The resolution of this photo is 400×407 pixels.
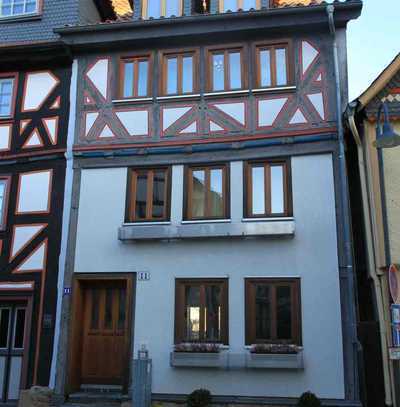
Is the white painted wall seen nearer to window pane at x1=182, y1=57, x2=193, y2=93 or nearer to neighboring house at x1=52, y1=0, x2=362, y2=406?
neighboring house at x1=52, y1=0, x2=362, y2=406

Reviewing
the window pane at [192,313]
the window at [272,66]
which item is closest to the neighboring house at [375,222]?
the window at [272,66]

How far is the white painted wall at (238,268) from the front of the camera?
11031mm

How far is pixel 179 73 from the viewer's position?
514 inches

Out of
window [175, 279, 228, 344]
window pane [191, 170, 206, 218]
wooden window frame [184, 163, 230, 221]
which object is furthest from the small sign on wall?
window pane [191, 170, 206, 218]

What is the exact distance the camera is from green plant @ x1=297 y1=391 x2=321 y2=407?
1033 centimetres

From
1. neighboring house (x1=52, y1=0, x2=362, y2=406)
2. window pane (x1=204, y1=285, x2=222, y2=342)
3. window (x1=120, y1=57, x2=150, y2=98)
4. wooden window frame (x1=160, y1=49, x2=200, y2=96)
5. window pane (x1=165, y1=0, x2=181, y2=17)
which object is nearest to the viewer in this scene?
neighboring house (x1=52, y1=0, x2=362, y2=406)

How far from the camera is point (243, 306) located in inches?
453

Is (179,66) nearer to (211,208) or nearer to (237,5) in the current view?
(237,5)

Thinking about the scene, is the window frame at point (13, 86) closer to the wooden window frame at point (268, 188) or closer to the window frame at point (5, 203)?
the window frame at point (5, 203)

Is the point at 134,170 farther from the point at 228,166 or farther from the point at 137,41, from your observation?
the point at 137,41

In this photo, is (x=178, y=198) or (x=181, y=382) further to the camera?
(x=178, y=198)

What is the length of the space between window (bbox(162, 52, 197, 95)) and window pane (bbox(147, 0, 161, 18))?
124 cm

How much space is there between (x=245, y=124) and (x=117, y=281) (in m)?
4.29

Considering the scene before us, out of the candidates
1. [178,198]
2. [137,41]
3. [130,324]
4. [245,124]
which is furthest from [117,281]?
[137,41]
